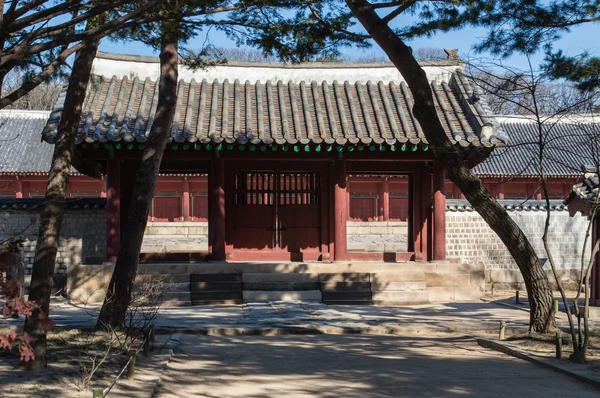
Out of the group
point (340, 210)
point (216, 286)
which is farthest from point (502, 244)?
point (216, 286)

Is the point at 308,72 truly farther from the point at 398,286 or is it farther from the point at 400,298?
the point at 400,298

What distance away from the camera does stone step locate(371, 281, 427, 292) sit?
50.1 feet

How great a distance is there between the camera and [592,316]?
12922mm

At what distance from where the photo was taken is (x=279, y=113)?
16359mm

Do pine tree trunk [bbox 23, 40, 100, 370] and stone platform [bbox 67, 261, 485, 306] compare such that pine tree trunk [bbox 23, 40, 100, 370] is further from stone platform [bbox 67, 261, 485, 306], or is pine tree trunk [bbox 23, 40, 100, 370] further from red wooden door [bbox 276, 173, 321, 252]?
red wooden door [bbox 276, 173, 321, 252]

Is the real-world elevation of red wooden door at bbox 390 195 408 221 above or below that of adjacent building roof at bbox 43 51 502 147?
below

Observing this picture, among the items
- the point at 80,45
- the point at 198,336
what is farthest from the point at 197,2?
the point at 198,336

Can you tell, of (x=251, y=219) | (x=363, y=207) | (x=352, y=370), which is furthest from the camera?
(x=363, y=207)

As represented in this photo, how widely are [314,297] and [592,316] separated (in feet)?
16.9

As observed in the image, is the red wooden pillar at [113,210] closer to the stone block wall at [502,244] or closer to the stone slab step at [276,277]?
the stone slab step at [276,277]

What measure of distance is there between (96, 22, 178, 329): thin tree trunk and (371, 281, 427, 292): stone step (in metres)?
6.48

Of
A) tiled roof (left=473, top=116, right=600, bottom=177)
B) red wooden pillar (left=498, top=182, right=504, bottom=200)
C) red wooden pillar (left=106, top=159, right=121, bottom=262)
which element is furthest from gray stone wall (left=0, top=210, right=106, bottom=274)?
red wooden pillar (left=498, top=182, right=504, bottom=200)

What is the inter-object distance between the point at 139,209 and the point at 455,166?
14.0ft

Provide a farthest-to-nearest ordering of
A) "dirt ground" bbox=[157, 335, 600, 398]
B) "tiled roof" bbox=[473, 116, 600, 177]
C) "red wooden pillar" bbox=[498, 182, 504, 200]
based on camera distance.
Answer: "red wooden pillar" bbox=[498, 182, 504, 200], "tiled roof" bbox=[473, 116, 600, 177], "dirt ground" bbox=[157, 335, 600, 398]
